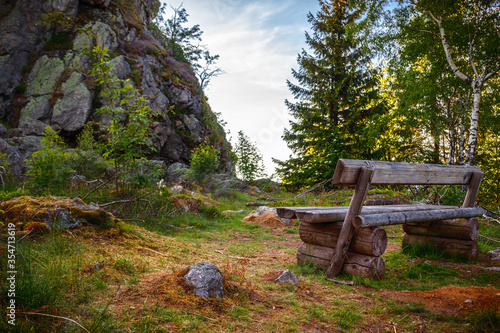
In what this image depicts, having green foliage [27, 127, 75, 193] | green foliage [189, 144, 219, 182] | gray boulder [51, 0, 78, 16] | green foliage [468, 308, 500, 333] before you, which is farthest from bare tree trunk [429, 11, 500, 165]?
gray boulder [51, 0, 78, 16]

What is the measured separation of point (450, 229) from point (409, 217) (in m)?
1.77

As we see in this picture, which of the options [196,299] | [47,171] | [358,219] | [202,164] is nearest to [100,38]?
[202,164]

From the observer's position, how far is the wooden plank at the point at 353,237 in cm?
375

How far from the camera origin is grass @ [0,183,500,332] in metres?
2.00

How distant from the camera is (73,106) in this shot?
1441cm

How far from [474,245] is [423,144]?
17305mm

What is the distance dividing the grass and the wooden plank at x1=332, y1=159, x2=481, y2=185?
1325 mm

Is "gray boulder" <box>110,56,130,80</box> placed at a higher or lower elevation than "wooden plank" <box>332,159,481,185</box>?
higher

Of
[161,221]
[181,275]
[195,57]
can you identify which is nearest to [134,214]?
[161,221]

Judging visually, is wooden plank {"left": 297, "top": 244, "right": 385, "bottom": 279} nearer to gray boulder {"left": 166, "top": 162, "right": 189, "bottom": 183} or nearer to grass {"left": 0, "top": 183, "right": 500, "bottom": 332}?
grass {"left": 0, "top": 183, "right": 500, "bottom": 332}

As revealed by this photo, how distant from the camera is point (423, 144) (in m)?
20.1

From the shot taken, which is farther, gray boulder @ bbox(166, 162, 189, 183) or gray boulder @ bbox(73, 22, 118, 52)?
gray boulder @ bbox(73, 22, 118, 52)

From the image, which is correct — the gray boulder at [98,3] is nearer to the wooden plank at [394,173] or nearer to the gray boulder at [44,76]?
the gray boulder at [44,76]

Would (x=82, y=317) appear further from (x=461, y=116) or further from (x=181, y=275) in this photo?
(x=461, y=116)
